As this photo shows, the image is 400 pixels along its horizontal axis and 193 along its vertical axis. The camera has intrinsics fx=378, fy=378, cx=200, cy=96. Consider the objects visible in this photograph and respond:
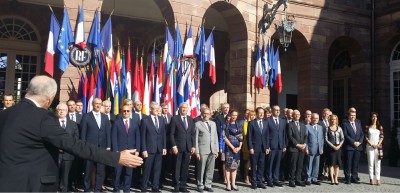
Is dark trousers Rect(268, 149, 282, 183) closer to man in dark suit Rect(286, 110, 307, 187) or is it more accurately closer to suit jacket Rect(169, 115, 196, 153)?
man in dark suit Rect(286, 110, 307, 187)

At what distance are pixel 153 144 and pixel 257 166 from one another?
2386 millimetres

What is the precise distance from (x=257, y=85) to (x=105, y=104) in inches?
234

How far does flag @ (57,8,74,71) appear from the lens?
8.55m

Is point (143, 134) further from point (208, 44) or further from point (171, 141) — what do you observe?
point (208, 44)

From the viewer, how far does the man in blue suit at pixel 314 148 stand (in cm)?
866

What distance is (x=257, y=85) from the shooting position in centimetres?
1233

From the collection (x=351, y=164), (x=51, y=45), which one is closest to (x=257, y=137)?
(x=351, y=164)

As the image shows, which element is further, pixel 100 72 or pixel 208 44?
pixel 208 44

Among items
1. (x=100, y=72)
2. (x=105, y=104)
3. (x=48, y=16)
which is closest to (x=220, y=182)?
(x=105, y=104)

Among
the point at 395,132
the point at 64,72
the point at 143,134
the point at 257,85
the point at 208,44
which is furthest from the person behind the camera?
Answer: the point at 395,132

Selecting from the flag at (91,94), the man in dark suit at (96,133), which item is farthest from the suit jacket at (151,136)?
the flag at (91,94)

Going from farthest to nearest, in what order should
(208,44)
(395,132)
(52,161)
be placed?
(395,132), (208,44), (52,161)

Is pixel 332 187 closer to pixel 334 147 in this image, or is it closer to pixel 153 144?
pixel 334 147

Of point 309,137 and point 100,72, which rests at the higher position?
point 100,72
